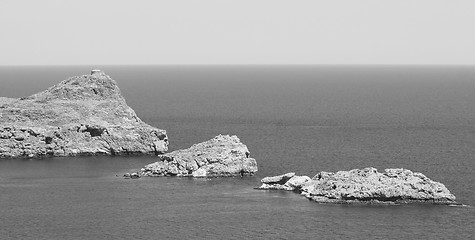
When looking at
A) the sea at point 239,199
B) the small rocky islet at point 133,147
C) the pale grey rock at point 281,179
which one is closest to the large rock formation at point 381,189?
the small rocky islet at point 133,147

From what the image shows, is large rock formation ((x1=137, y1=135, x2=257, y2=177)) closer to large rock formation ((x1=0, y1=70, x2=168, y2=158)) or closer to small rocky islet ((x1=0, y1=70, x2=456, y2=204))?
small rocky islet ((x1=0, y1=70, x2=456, y2=204))

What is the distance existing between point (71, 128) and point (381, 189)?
5741 cm

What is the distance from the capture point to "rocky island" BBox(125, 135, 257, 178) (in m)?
118

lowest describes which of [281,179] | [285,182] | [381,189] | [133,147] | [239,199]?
[133,147]

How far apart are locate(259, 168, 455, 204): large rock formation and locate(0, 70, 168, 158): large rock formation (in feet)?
143

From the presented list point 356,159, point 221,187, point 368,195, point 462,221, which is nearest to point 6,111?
point 221,187

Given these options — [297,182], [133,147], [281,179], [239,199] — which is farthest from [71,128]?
[297,182]

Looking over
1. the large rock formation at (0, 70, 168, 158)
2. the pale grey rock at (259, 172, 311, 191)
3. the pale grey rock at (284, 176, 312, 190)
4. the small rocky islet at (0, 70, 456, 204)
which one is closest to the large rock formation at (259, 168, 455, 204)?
the small rocky islet at (0, 70, 456, 204)

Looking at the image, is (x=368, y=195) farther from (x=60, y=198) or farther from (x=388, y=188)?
(x=60, y=198)

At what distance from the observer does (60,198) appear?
10550 centimetres

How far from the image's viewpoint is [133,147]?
454 feet

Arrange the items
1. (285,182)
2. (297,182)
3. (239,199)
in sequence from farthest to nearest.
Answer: (285,182) < (297,182) < (239,199)

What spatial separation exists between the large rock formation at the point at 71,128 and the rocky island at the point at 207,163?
19.3 meters

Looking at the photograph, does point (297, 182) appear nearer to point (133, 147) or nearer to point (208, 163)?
point (208, 163)
